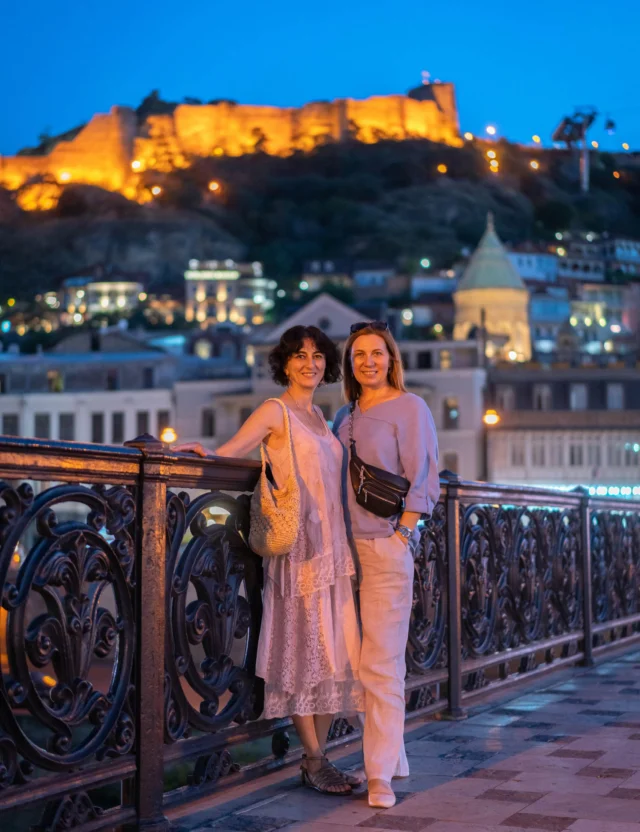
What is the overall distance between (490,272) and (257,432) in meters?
95.3

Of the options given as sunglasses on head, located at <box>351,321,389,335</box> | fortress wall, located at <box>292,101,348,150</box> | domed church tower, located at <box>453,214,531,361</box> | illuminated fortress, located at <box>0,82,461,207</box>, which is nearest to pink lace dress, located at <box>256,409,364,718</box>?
sunglasses on head, located at <box>351,321,389,335</box>

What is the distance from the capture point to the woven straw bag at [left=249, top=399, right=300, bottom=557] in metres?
5.21

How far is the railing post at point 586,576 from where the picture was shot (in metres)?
9.84

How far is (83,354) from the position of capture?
75.9 meters

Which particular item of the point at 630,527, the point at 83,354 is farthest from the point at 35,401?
the point at 630,527

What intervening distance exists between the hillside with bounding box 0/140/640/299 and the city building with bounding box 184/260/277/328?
7.05m

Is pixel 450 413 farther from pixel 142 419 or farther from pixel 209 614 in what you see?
pixel 209 614

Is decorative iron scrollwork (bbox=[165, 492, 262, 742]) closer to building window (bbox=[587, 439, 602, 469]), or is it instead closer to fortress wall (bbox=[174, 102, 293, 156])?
building window (bbox=[587, 439, 602, 469])

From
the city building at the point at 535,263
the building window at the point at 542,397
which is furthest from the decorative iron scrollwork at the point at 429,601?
the city building at the point at 535,263

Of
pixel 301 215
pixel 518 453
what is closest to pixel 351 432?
pixel 518 453

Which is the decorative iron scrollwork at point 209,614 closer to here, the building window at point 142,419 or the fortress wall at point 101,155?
the building window at point 142,419

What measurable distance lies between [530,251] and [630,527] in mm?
115747

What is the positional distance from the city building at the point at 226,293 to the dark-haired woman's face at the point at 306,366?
116 m

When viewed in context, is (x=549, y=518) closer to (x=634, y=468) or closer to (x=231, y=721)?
(x=231, y=721)
